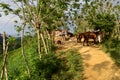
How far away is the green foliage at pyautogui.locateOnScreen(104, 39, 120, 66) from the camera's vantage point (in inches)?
738

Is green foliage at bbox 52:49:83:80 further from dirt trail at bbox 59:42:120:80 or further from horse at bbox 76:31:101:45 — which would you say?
horse at bbox 76:31:101:45

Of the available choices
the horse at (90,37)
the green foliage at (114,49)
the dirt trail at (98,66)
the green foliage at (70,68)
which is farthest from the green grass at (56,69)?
the horse at (90,37)

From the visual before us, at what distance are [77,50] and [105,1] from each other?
13.8 m

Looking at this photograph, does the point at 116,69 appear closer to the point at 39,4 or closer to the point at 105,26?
the point at 39,4

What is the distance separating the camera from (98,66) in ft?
59.2

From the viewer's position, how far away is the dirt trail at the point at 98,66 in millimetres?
16641

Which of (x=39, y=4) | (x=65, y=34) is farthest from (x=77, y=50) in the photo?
(x=65, y=34)

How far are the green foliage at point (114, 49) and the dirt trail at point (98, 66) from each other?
0.97 feet

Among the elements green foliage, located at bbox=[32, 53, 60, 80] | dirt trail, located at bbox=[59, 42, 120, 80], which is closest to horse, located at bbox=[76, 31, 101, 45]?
dirt trail, located at bbox=[59, 42, 120, 80]

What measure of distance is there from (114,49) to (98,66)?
9.91 ft

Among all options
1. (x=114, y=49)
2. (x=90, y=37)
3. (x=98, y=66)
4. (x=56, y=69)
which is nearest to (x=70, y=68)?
(x=56, y=69)

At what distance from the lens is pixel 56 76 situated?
17141 millimetres

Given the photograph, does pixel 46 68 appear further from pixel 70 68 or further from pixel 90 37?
pixel 90 37

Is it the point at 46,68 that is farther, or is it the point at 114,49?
the point at 114,49
